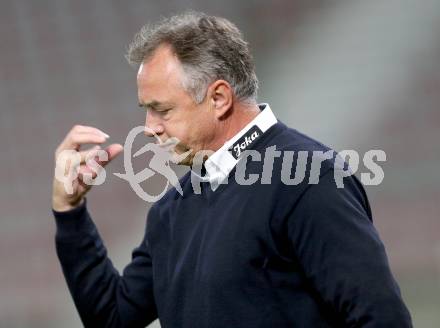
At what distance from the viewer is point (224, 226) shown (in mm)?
1582

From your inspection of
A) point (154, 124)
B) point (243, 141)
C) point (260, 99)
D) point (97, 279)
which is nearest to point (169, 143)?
point (154, 124)

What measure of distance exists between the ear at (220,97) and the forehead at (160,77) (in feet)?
0.19

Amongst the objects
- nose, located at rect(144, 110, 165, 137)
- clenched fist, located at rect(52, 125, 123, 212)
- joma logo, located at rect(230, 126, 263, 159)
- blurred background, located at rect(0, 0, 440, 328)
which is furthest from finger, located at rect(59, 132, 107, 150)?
blurred background, located at rect(0, 0, 440, 328)

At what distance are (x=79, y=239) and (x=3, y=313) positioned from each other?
2.34 metres

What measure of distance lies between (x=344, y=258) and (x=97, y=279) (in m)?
0.53

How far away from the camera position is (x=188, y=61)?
1707mm

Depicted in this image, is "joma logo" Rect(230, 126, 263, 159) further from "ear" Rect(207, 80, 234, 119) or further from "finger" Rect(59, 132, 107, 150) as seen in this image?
"finger" Rect(59, 132, 107, 150)

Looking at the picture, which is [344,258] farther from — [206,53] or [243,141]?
[206,53]

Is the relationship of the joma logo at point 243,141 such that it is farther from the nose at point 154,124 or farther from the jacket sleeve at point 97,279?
the jacket sleeve at point 97,279

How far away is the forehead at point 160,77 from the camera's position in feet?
5.55

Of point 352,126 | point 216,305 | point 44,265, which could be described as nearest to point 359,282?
point 216,305

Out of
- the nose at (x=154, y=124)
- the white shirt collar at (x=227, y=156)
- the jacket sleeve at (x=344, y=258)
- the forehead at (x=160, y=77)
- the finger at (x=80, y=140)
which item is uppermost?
the forehead at (x=160, y=77)

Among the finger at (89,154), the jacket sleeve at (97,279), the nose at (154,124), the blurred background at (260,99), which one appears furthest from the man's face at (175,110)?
the blurred background at (260,99)

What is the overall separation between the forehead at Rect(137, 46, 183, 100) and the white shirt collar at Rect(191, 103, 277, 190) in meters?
0.14
